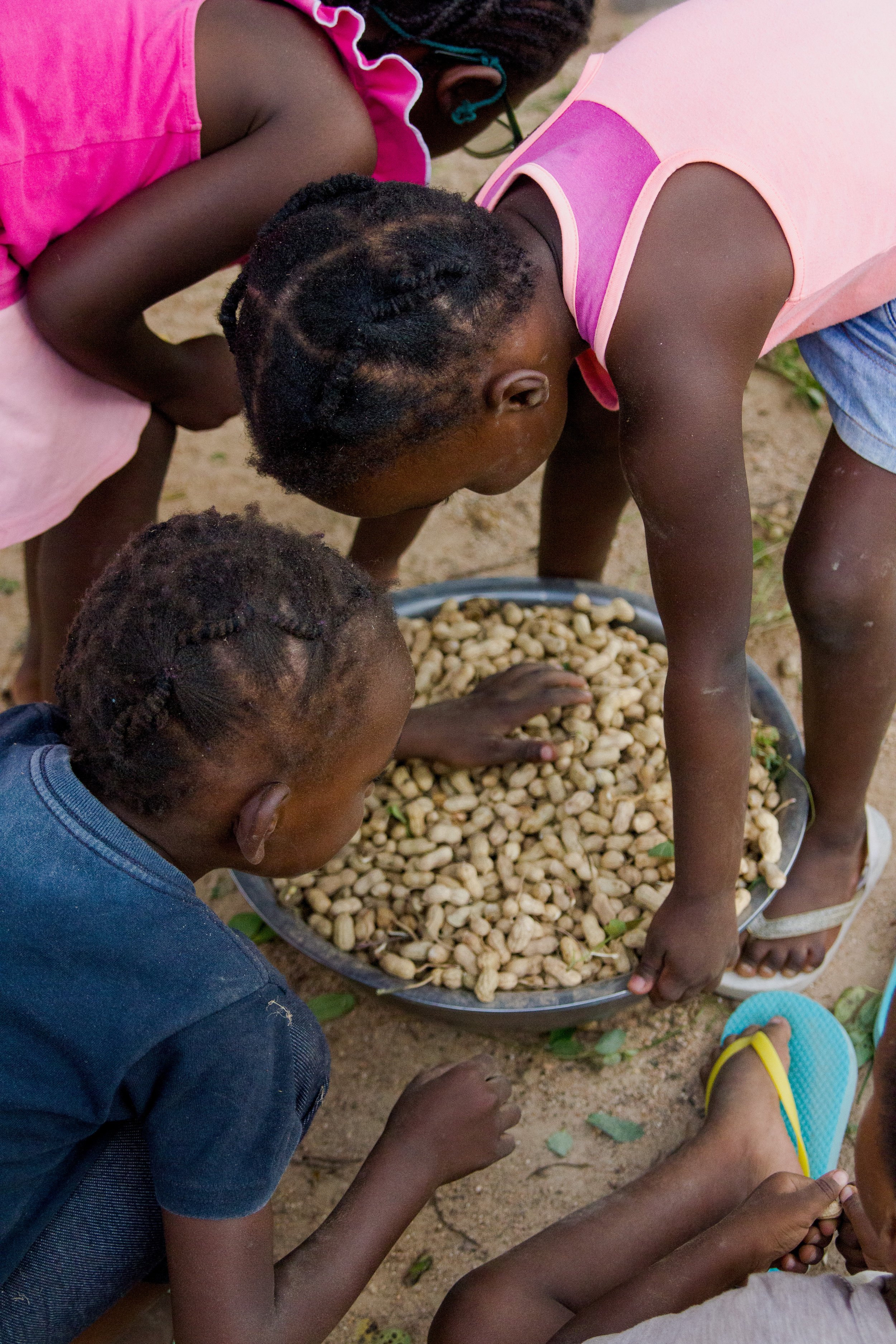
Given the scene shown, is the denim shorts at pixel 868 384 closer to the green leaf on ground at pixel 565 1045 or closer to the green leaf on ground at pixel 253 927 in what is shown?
the green leaf on ground at pixel 565 1045

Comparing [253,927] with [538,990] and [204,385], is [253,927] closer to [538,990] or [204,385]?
[538,990]

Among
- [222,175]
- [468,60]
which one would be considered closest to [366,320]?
[222,175]

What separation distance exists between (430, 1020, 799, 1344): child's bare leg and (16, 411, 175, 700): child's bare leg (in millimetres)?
1077

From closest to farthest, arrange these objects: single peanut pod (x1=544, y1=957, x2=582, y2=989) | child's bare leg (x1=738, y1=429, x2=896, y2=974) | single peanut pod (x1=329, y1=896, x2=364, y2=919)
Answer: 1. child's bare leg (x1=738, y1=429, x2=896, y2=974)
2. single peanut pod (x1=544, y1=957, x2=582, y2=989)
3. single peanut pod (x1=329, y1=896, x2=364, y2=919)

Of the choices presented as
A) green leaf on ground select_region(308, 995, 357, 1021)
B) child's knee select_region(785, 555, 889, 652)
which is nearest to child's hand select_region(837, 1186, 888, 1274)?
child's knee select_region(785, 555, 889, 652)

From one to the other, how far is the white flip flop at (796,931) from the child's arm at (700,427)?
446 millimetres

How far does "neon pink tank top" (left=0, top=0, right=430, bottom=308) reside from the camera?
1346mm

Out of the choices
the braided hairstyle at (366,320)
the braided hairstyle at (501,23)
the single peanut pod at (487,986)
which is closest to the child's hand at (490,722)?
the single peanut pod at (487,986)

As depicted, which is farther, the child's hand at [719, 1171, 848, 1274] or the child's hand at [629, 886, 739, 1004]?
the child's hand at [629, 886, 739, 1004]

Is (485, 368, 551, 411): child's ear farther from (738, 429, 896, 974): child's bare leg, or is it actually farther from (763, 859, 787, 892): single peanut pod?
(763, 859, 787, 892): single peanut pod

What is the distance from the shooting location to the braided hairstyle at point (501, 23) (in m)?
1.50

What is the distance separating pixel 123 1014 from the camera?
39.5 inches

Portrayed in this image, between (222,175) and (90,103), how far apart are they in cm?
17

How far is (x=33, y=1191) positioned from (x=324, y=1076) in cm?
30
